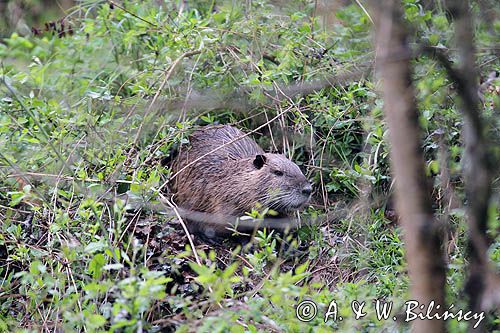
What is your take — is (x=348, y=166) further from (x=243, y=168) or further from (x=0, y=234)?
(x=0, y=234)

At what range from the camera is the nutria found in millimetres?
4484

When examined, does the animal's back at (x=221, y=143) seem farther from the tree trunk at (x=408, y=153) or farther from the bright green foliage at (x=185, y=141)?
the tree trunk at (x=408, y=153)

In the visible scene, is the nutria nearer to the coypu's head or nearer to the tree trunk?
the coypu's head

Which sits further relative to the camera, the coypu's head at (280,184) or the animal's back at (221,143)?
the animal's back at (221,143)

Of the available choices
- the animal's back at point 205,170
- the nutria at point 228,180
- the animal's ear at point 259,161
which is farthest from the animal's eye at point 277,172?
the animal's back at point 205,170

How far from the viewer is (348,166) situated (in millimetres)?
4668

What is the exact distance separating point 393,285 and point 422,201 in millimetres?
1811

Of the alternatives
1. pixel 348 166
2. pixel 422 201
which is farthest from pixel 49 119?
pixel 422 201

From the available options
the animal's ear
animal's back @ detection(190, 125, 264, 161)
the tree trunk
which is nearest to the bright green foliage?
animal's back @ detection(190, 125, 264, 161)

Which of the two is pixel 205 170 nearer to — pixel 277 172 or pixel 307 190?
pixel 277 172

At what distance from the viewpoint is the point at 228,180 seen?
4.73 m

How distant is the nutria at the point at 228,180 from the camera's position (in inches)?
177

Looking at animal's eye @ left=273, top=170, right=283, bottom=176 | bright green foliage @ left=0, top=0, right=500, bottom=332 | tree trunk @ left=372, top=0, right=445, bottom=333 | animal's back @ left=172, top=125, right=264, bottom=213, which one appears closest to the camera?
tree trunk @ left=372, top=0, right=445, bottom=333

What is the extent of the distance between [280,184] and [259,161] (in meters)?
0.21
